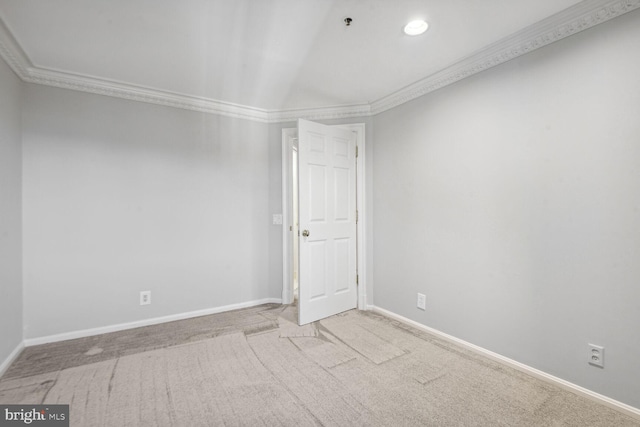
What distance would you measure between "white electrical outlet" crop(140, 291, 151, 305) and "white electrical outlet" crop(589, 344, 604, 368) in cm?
361

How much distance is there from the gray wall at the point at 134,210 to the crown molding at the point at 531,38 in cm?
206

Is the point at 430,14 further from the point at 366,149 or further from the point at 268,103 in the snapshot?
the point at 268,103

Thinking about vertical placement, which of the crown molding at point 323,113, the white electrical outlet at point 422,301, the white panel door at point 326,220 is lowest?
the white electrical outlet at point 422,301

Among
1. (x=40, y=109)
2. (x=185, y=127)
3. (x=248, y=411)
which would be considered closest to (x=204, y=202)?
(x=185, y=127)

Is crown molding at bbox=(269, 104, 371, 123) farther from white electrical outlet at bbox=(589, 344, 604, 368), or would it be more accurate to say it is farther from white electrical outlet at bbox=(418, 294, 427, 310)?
white electrical outlet at bbox=(589, 344, 604, 368)

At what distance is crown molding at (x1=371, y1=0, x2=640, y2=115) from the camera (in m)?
1.68

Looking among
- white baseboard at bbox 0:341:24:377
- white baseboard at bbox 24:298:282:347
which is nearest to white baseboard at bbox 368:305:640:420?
white baseboard at bbox 24:298:282:347

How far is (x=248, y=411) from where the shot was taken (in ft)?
5.43

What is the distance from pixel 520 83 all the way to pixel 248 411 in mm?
2826

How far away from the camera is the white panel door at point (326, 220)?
9.65 feet

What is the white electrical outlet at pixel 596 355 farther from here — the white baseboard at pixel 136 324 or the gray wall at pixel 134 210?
the gray wall at pixel 134 210

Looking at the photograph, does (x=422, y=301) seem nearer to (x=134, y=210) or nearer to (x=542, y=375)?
(x=542, y=375)

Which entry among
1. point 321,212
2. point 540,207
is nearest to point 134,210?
point 321,212

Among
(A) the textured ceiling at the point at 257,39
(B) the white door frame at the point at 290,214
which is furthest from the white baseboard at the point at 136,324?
(A) the textured ceiling at the point at 257,39
